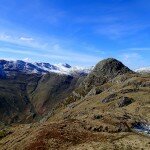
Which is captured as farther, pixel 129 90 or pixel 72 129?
pixel 129 90

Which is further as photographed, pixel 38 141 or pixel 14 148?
pixel 14 148

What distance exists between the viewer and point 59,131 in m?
58.6

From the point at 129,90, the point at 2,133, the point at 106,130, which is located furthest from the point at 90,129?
the point at 129,90

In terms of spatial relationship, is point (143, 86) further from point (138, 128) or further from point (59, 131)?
point (59, 131)

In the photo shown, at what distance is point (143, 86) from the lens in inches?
5226

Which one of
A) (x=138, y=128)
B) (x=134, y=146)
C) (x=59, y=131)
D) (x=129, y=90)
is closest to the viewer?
(x=134, y=146)

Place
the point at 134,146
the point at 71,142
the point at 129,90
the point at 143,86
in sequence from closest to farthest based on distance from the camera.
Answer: the point at 134,146, the point at 71,142, the point at 129,90, the point at 143,86

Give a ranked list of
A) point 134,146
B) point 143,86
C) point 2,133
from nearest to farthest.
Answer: point 134,146 → point 2,133 → point 143,86

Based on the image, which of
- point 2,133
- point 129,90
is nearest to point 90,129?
point 2,133

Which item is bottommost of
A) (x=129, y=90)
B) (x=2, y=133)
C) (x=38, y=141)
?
(x=2, y=133)

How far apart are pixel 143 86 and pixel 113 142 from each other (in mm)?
82866

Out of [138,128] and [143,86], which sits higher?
[143,86]

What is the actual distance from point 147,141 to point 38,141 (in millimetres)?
18335

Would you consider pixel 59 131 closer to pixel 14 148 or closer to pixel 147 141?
pixel 14 148
